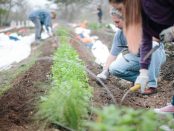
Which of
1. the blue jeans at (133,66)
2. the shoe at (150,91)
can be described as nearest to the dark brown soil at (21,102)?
the blue jeans at (133,66)

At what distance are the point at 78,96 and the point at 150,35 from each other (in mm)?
980

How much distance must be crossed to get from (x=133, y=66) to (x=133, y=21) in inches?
85.0

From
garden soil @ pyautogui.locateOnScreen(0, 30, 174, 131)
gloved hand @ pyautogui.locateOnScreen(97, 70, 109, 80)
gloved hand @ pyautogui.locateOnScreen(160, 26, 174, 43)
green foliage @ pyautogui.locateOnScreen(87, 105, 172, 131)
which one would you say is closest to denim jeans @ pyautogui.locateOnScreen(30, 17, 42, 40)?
garden soil @ pyautogui.locateOnScreen(0, 30, 174, 131)

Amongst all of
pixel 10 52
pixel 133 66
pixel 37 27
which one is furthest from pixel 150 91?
pixel 37 27

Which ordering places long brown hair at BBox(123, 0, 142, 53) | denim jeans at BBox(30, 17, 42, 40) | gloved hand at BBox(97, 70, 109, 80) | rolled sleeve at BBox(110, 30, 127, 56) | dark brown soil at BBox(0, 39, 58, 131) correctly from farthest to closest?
denim jeans at BBox(30, 17, 42, 40), gloved hand at BBox(97, 70, 109, 80), rolled sleeve at BBox(110, 30, 127, 56), dark brown soil at BBox(0, 39, 58, 131), long brown hair at BBox(123, 0, 142, 53)

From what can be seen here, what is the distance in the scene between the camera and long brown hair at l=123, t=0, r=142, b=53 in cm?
321

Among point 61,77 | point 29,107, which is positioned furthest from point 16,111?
point 61,77

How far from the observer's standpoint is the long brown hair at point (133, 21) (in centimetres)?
321

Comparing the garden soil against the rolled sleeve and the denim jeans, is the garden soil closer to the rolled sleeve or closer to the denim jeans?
the rolled sleeve

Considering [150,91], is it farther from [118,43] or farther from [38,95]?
[38,95]

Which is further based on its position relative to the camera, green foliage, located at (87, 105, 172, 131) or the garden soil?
the garden soil

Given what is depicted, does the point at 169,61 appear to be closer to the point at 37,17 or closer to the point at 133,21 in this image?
the point at 133,21

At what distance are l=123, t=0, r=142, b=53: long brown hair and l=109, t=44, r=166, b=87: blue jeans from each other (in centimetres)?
188

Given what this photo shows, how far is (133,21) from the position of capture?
3.23 m
